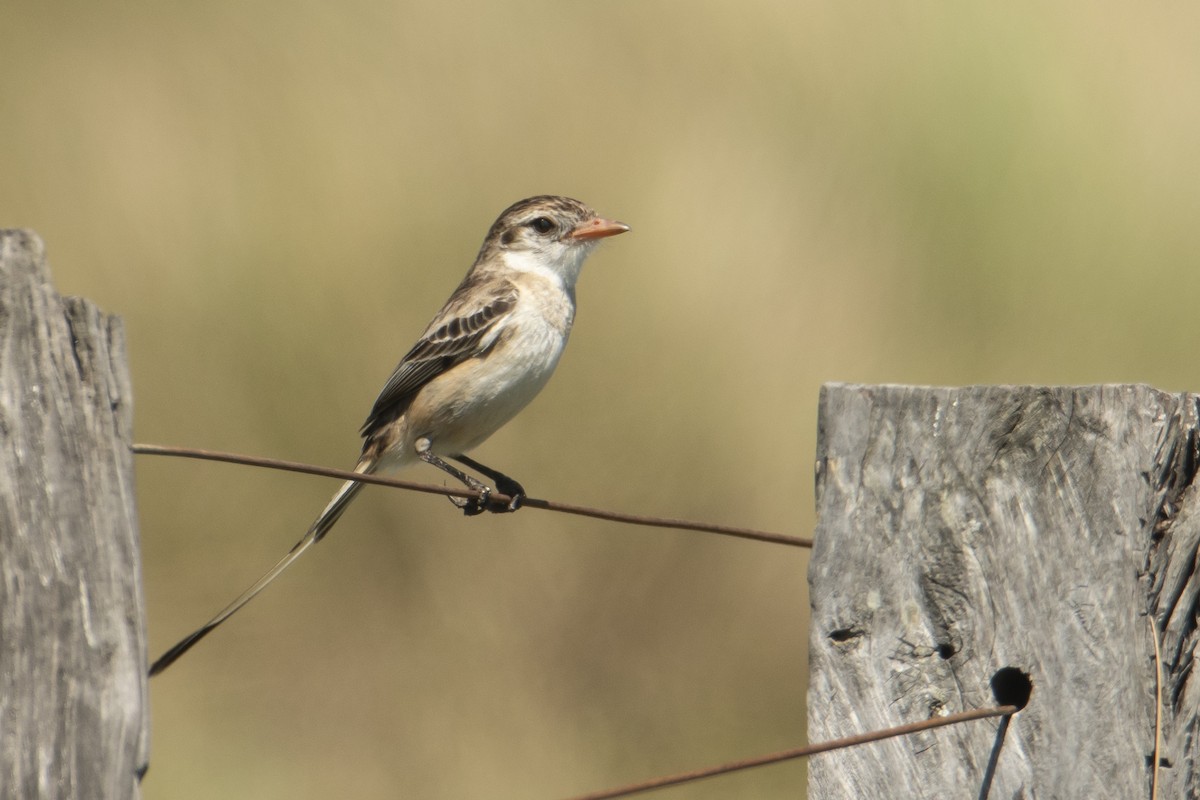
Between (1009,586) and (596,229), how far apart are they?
392 cm

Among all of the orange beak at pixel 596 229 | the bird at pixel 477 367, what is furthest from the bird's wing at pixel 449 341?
the orange beak at pixel 596 229

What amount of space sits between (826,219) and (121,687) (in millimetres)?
5761

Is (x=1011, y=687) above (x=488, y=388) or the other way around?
above

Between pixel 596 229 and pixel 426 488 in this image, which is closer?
pixel 426 488

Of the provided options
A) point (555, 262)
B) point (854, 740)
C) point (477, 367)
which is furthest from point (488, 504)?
point (854, 740)

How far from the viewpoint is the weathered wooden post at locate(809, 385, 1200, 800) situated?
2025 mm

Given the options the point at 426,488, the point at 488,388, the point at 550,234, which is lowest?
the point at 488,388

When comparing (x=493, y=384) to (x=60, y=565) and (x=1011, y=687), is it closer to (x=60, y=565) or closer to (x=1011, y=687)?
(x=1011, y=687)

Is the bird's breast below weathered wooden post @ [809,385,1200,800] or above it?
below

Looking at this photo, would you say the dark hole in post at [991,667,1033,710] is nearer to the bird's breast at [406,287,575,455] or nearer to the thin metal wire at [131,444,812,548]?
the thin metal wire at [131,444,812,548]

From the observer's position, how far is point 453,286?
663 cm

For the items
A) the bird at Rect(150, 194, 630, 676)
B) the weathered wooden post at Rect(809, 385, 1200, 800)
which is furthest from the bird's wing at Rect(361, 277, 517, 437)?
the weathered wooden post at Rect(809, 385, 1200, 800)

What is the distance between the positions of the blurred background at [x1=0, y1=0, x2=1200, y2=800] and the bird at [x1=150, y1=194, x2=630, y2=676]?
25.5 inches

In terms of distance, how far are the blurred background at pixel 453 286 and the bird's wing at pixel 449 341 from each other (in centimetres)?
96
